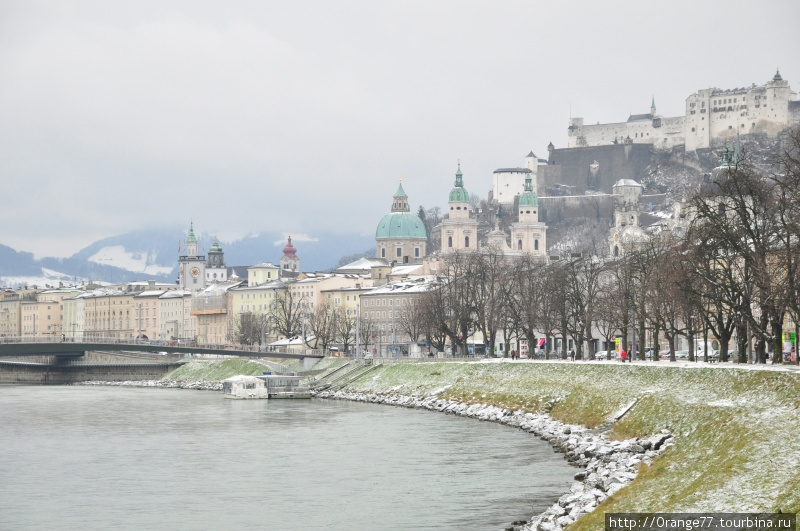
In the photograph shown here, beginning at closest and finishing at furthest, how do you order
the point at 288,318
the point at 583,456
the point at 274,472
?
the point at 583,456, the point at 274,472, the point at 288,318

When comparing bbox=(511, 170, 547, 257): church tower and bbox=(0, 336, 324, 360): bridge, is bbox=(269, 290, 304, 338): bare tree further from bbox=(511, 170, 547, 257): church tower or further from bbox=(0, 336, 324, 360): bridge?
bbox=(511, 170, 547, 257): church tower

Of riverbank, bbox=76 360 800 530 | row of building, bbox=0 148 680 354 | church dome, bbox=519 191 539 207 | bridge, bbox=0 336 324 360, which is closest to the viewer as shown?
riverbank, bbox=76 360 800 530

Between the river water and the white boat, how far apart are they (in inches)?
689

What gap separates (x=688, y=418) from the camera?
39.5 meters

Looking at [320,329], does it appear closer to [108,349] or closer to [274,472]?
[108,349]

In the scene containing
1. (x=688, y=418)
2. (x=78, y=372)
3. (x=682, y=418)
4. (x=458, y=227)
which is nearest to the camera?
(x=688, y=418)

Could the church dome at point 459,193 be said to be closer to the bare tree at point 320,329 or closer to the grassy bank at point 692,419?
the bare tree at point 320,329

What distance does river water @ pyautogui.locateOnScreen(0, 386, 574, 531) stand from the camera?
34.6 m

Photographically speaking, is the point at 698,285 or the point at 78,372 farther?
the point at 78,372

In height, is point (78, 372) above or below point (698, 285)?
below

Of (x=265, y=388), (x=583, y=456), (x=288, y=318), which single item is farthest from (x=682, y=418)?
(x=288, y=318)

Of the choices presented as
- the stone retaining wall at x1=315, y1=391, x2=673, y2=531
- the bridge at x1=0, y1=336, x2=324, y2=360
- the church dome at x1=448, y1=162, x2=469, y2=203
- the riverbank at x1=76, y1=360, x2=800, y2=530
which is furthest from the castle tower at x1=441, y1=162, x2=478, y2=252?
the stone retaining wall at x1=315, y1=391, x2=673, y2=531

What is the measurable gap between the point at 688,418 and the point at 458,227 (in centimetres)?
14920

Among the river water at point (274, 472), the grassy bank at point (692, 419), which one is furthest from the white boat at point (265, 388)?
the grassy bank at point (692, 419)
